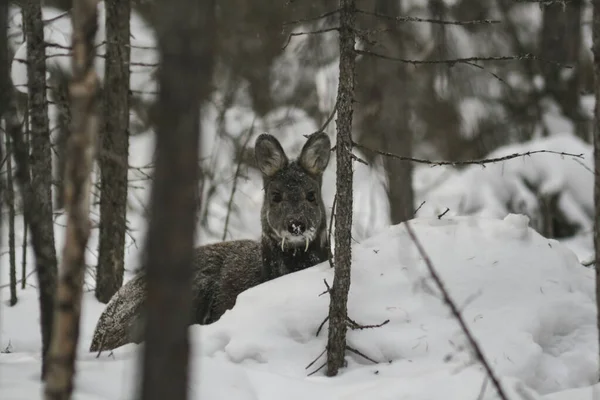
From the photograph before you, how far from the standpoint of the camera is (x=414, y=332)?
584 cm

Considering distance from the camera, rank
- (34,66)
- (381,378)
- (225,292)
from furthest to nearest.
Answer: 1. (225,292)
2. (34,66)
3. (381,378)

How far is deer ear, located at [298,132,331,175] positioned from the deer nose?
2.50 feet

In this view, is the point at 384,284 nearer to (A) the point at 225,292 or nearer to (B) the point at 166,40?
(A) the point at 225,292

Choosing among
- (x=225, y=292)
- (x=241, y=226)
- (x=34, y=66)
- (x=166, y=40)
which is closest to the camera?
(x=166, y=40)

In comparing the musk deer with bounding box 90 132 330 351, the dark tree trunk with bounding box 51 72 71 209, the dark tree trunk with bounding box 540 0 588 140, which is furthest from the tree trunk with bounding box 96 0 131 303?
the dark tree trunk with bounding box 540 0 588 140

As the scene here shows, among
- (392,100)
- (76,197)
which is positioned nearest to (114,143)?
(392,100)

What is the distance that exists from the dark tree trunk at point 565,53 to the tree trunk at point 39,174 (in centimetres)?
1085

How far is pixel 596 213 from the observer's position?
15.8 feet

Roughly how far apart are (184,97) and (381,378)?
305 cm

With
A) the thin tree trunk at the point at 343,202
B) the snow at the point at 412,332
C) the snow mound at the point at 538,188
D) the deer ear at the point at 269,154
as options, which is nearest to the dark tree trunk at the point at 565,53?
the snow mound at the point at 538,188

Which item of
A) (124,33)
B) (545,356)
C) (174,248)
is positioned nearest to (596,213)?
(545,356)

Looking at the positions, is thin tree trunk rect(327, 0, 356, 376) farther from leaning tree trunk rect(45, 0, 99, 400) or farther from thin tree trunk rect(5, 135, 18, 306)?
thin tree trunk rect(5, 135, 18, 306)

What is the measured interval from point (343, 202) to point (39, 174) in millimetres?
2121

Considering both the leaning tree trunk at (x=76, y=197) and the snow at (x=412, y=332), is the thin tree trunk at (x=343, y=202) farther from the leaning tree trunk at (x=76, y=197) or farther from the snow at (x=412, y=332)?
the leaning tree trunk at (x=76, y=197)
